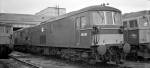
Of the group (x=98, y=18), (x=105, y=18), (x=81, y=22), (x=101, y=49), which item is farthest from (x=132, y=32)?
(x=101, y=49)

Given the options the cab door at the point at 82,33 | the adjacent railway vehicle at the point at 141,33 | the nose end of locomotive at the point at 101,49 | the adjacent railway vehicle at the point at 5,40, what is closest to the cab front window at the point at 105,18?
the cab door at the point at 82,33

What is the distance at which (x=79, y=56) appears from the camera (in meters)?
11.4

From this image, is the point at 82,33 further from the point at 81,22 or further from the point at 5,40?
the point at 5,40

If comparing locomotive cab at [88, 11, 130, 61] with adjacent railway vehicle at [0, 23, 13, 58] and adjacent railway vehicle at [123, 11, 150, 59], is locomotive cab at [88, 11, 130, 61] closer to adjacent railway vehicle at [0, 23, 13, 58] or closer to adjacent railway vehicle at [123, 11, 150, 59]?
adjacent railway vehicle at [123, 11, 150, 59]

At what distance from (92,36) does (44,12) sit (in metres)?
52.8

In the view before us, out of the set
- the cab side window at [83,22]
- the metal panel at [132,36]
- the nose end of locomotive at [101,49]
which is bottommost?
the nose end of locomotive at [101,49]

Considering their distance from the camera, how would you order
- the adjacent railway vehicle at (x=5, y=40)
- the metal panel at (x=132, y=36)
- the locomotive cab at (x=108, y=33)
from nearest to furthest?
the locomotive cab at (x=108, y=33), the metal panel at (x=132, y=36), the adjacent railway vehicle at (x=5, y=40)

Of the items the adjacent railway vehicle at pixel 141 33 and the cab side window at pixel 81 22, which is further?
the adjacent railway vehicle at pixel 141 33

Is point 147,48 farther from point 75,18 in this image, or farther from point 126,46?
point 75,18

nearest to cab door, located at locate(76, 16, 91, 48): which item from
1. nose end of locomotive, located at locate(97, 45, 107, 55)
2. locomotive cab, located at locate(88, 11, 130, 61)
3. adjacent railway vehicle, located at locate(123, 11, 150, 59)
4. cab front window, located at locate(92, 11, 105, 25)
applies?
locomotive cab, located at locate(88, 11, 130, 61)

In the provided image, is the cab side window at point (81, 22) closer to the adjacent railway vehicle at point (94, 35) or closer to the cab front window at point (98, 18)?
the adjacent railway vehicle at point (94, 35)

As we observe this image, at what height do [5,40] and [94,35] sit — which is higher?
[94,35]

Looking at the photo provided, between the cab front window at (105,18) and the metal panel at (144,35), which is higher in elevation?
the cab front window at (105,18)

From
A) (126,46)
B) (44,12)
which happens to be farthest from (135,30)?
(44,12)
